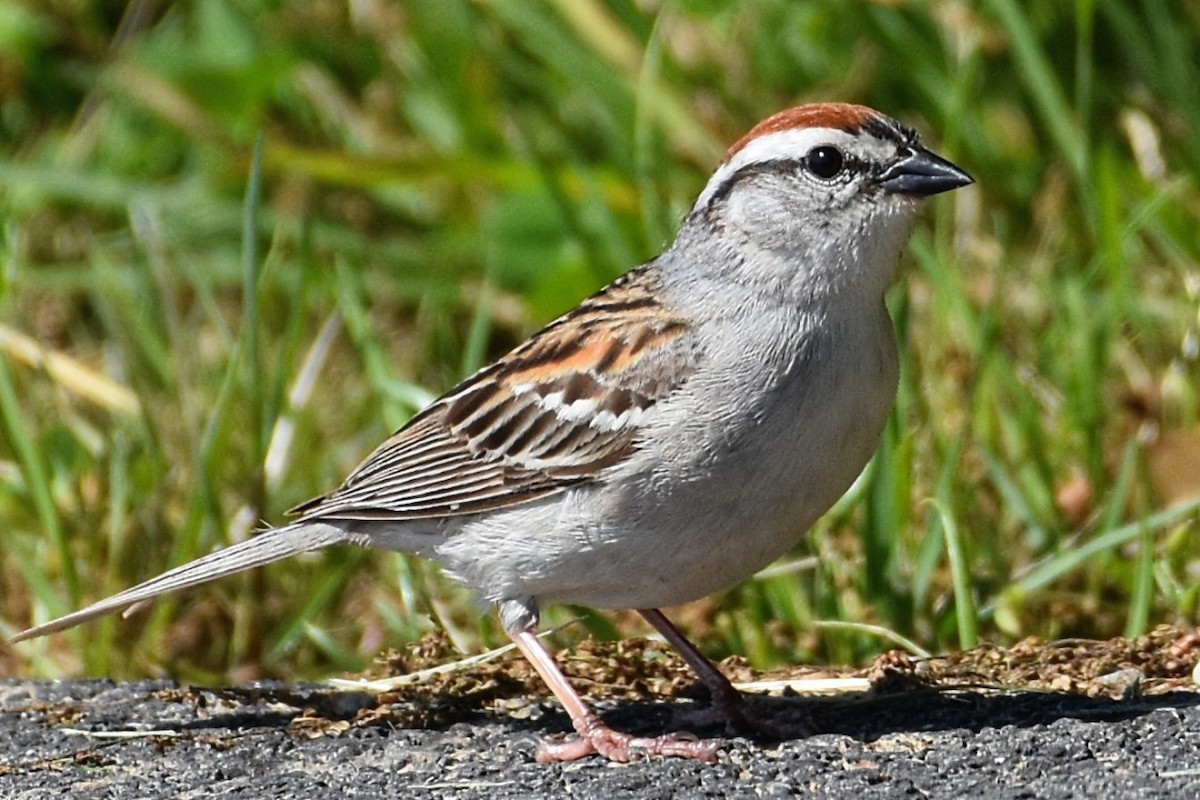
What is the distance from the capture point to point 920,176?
13.0 feet

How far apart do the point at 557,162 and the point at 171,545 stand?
92.7 inches

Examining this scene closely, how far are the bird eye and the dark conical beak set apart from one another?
9 cm

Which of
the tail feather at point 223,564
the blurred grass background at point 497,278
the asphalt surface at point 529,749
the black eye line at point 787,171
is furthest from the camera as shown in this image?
the blurred grass background at point 497,278

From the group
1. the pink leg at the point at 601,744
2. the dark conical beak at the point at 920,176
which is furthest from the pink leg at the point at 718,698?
the dark conical beak at the point at 920,176

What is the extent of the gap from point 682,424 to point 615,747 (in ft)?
2.04

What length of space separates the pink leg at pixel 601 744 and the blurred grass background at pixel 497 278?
2.70 ft

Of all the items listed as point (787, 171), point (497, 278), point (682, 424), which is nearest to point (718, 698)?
point (682, 424)

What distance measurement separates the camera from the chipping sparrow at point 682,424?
12.2 ft

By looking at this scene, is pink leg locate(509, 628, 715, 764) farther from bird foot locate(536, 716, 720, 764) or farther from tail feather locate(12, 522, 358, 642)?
tail feather locate(12, 522, 358, 642)

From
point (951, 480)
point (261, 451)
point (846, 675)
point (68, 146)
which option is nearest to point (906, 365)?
point (951, 480)

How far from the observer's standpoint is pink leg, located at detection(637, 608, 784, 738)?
3.86 metres

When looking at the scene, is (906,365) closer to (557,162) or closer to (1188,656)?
(1188,656)

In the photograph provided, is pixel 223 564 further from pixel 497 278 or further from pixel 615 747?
pixel 497 278

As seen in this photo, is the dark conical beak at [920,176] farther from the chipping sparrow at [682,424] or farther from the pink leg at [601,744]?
the pink leg at [601,744]
